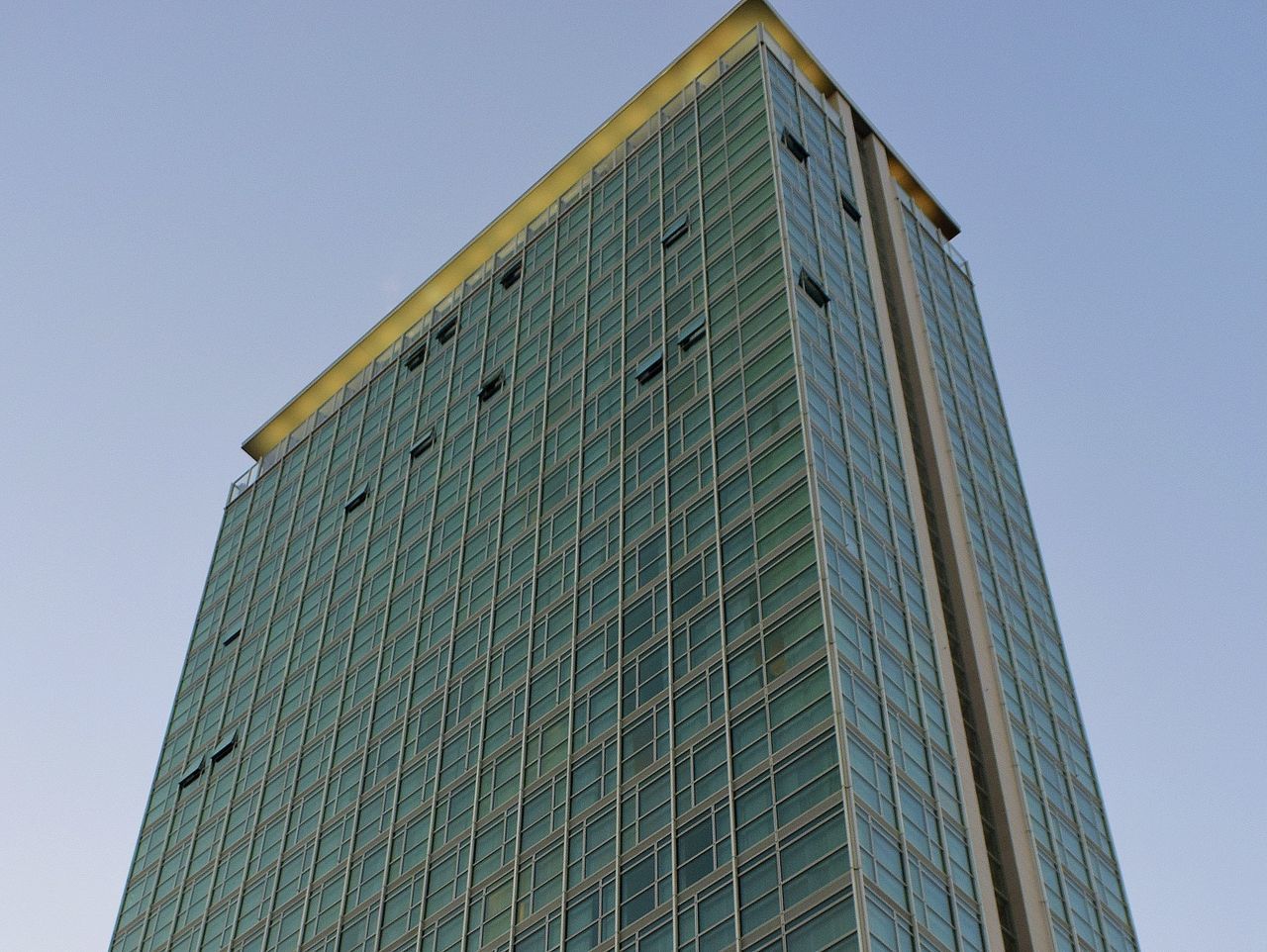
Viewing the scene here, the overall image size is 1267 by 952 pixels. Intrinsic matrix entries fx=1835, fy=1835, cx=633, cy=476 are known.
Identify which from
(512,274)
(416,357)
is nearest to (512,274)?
(512,274)

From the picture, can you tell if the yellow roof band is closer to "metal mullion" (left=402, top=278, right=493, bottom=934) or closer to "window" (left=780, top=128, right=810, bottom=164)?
"metal mullion" (left=402, top=278, right=493, bottom=934)

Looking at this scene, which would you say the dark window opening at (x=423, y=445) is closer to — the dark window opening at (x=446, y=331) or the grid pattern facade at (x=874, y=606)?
the dark window opening at (x=446, y=331)

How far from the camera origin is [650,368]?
7850 centimetres

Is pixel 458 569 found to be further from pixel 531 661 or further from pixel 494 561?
pixel 531 661

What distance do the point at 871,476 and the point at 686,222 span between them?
2066cm

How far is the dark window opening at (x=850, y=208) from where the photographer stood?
85000 millimetres

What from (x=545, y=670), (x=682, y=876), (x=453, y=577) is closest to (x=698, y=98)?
(x=453, y=577)

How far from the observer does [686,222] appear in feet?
277

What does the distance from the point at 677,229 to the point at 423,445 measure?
1902cm

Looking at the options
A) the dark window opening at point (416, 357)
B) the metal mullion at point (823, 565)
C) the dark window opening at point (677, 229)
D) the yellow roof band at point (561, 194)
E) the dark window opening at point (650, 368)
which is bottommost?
the metal mullion at point (823, 565)

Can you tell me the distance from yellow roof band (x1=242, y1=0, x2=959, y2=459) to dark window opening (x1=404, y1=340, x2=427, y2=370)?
4.53 metres

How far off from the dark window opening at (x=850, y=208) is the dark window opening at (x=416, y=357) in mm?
28084

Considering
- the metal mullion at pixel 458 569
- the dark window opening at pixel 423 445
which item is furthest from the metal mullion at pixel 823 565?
the dark window opening at pixel 423 445

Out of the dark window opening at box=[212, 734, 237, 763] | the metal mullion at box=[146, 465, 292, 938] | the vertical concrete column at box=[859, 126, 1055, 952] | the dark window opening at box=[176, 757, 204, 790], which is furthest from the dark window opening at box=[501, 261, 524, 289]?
the dark window opening at box=[176, 757, 204, 790]
